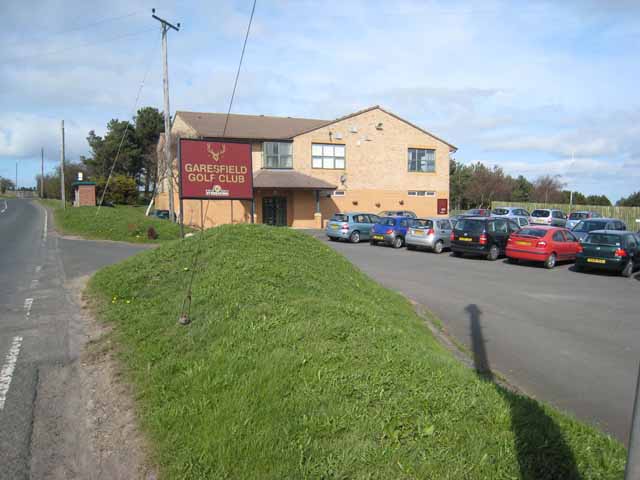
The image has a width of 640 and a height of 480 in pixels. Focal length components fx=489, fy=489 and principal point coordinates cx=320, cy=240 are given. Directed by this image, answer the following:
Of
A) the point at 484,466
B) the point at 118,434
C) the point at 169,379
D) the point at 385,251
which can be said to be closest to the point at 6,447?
the point at 118,434

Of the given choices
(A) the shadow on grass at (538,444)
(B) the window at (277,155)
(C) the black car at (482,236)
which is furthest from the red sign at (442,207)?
(A) the shadow on grass at (538,444)

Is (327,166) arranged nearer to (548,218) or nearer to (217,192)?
(548,218)

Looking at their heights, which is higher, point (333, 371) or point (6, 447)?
point (333, 371)

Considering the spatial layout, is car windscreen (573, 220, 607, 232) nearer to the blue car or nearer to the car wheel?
the car wheel

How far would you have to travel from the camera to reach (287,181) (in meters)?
33.1

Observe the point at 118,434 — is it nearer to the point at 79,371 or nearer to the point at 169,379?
the point at 169,379

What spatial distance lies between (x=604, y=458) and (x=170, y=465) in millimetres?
3066

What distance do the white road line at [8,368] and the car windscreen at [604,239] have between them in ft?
53.0

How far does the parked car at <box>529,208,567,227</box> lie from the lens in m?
31.6

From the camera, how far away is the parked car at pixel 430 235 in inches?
848

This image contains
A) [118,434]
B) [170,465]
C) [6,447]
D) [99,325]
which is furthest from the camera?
[99,325]

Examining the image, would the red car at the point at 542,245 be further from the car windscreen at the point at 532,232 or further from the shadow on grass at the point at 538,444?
the shadow on grass at the point at 538,444

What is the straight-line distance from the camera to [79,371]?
5602mm

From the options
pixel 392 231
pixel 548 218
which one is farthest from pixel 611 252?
pixel 548 218
